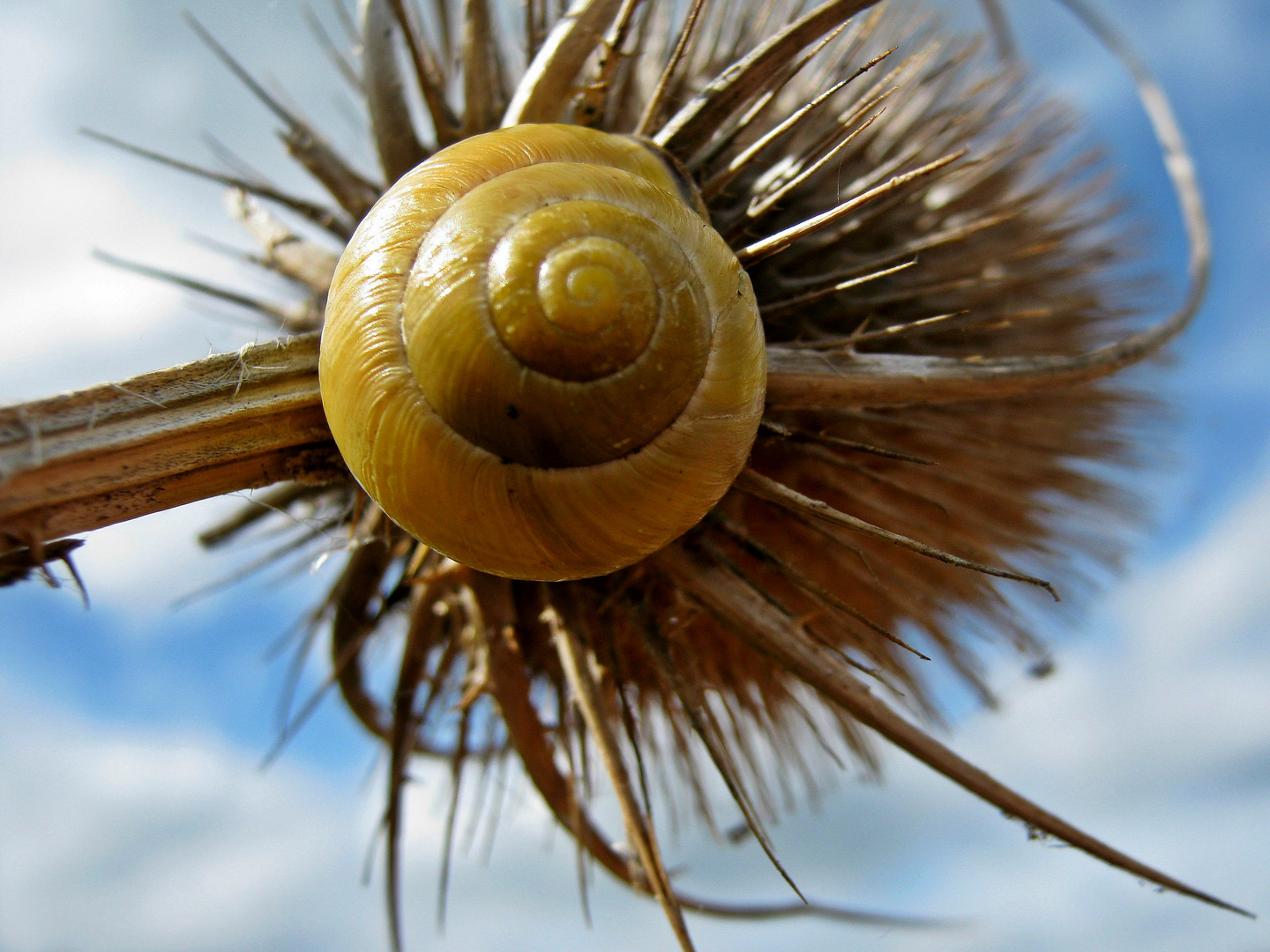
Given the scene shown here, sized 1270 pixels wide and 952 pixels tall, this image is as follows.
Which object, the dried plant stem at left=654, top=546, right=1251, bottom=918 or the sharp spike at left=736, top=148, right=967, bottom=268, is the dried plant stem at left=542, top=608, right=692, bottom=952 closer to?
the dried plant stem at left=654, top=546, right=1251, bottom=918

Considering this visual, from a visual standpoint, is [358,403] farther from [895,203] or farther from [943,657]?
[943,657]

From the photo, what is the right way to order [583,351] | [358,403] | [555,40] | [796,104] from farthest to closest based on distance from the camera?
[796,104]
[555,40]
[358,403]
[583,351]

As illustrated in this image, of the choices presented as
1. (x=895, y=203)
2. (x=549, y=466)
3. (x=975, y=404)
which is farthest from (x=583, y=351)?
(x=975, y=404)

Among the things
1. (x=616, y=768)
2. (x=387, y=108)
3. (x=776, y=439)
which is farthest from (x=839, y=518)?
(x=387, y=108)

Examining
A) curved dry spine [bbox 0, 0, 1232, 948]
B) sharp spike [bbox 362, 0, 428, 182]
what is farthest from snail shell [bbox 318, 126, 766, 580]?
sharp spike [bbox 362, 0, 428, 182]

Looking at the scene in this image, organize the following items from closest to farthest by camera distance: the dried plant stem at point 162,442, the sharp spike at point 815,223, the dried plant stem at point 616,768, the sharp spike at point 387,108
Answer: the dried plant stem at point 162,442
the sharp spike at point 815,223
the dried plant stem at point 616,768
the sharp spike at point 387,108

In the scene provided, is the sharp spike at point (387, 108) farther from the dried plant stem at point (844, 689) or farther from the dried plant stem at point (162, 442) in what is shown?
the dried plant stem at point (844, 689)

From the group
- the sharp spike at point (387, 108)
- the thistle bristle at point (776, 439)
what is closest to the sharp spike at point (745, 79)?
the thistle bristle at point (776, 439)
